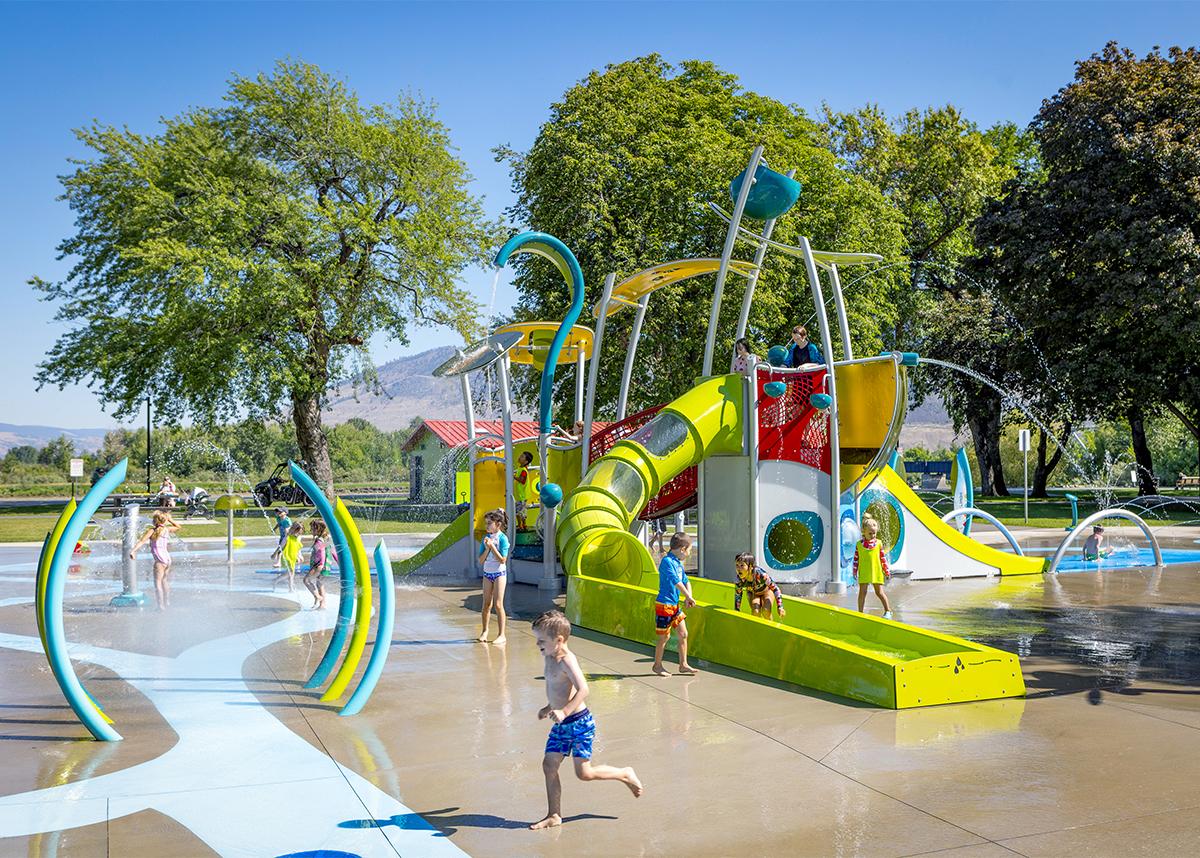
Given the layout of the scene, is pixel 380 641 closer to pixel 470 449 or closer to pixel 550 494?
pixel 550 494

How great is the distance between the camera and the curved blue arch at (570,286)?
628 inches

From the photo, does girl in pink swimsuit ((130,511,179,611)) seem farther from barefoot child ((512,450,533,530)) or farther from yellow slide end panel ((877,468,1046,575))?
yellow slide end panel ((877,468,1046,575))

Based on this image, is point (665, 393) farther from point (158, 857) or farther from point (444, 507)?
point (158, 857)

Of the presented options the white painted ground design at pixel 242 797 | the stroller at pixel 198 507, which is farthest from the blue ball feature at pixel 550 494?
the stroller at pixel 198 507

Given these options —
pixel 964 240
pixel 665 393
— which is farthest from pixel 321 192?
pixel 964 240

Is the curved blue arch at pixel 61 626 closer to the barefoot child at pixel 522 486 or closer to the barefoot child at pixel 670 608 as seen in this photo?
the barefoot child at pixel 670 608

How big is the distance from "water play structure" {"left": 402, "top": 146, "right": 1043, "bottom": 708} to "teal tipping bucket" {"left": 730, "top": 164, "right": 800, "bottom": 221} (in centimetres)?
2

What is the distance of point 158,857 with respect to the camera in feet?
18.2

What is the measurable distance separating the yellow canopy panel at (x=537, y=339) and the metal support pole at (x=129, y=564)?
19.8ft

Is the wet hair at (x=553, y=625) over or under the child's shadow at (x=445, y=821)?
over

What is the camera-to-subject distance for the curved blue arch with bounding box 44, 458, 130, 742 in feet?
25.4

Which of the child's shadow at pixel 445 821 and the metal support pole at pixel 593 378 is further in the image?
the metal support pole at pixel 593 378

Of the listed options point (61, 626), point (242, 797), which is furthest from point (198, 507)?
point (242, 797)

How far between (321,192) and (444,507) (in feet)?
58.0
